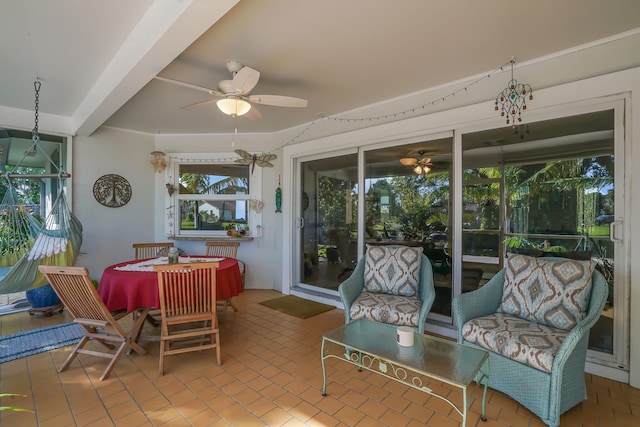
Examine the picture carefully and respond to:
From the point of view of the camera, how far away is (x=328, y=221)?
179 inches

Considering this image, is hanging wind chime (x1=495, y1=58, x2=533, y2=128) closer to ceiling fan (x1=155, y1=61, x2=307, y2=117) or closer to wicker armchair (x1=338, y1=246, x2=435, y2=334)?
wicker armchair (x1=338, y1=246, x2=435, y2=334)

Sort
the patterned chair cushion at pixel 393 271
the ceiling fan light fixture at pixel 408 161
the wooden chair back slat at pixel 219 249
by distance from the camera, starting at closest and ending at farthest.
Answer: the patterned chair cushion at pixel 393 271 → the ceiling fan light fixture at pixel 408 161 → the wooden chair back slat at pixel 219 249

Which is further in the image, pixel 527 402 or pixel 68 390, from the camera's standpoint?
pixel 68 390

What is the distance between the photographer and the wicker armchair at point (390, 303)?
250 centimetres

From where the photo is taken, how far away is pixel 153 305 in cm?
247

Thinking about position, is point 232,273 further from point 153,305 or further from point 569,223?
point 569,223

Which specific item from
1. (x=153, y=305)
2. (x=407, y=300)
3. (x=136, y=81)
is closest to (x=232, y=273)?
(x=153, y=305)

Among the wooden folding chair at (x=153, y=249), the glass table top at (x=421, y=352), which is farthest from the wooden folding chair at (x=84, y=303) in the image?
the glass table top at (x=421, y=352)

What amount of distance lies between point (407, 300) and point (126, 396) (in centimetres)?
224

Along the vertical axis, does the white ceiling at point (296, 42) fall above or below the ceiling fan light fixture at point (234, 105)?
above

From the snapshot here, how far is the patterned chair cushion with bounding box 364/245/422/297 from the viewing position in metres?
2.90

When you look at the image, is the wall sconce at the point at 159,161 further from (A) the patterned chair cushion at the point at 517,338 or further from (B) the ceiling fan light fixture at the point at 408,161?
(A) the patterned chair cushion at the point at 517,338

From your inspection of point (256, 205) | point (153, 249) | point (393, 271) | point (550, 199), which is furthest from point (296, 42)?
point (153, 249)

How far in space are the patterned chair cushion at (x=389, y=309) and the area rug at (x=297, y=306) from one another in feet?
Result: 4.07
